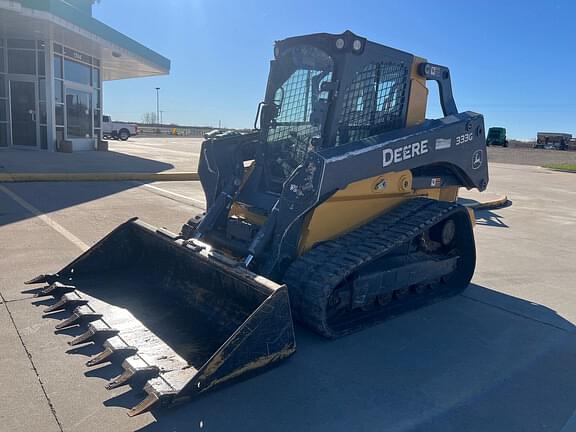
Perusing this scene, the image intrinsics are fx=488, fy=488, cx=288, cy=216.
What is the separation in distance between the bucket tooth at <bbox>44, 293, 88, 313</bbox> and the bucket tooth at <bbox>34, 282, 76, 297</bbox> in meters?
0.12

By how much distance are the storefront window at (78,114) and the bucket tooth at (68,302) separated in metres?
18.4

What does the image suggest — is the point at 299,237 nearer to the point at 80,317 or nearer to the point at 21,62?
the point at 80,317

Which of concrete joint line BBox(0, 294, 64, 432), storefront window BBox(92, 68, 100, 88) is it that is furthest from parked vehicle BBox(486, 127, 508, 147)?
concrete joint line BBox(0, 294, 64, 432)

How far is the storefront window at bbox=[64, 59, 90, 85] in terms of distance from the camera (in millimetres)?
20391

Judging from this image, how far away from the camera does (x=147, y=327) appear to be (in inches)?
145

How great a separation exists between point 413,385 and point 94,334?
229 cm

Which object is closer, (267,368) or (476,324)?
(267,368)

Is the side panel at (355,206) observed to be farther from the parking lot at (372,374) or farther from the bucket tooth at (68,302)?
the bucket tooth at (68,302)

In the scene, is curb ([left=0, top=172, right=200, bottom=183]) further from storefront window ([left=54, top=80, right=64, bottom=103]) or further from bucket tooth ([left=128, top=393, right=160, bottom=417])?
bucket tooth ([left=128, top=393, right=160, bottom=417])

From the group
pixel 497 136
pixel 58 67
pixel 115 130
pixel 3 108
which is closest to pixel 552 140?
pixel 497 136

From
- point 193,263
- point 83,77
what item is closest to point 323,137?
point 193,263

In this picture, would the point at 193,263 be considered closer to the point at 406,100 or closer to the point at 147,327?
the point at 147,327

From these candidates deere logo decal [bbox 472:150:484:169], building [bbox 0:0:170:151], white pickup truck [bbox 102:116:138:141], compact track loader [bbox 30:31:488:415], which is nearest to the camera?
compact track loader [bbox 30:31:488:415]

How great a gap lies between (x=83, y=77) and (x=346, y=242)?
20.8 m
